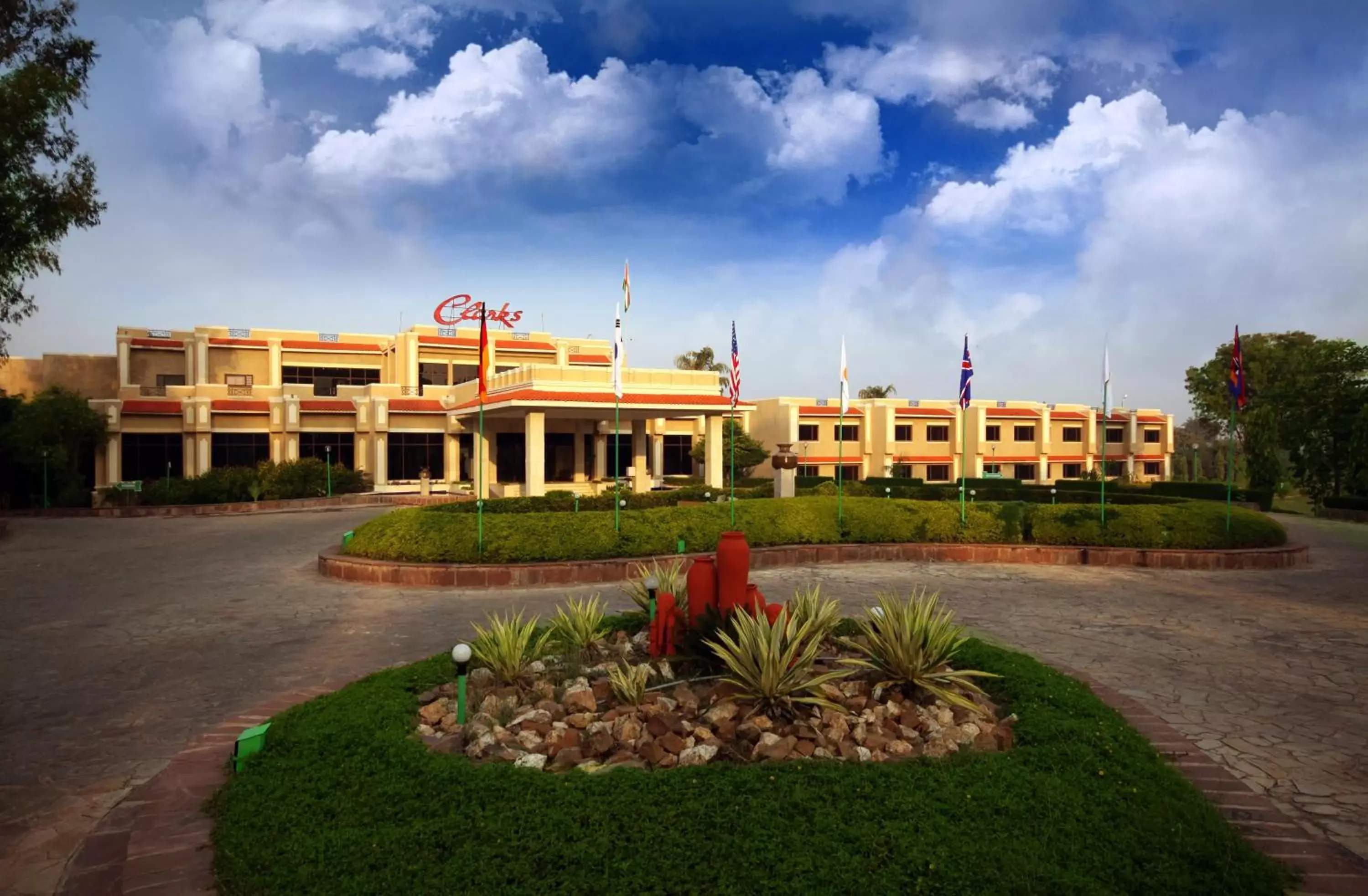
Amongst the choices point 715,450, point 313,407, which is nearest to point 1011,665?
point 715,450

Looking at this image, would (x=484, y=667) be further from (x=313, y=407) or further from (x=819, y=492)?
(x=313, y=407)

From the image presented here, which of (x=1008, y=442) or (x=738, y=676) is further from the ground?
(x=1008, y=442)

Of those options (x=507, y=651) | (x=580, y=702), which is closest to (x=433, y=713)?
(x=507, y=651)

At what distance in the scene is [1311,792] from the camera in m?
4.83

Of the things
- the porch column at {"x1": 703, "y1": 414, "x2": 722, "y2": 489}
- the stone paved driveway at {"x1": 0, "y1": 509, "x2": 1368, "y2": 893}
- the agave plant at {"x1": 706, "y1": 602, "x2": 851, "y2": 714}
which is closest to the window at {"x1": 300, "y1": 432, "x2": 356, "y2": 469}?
the porch column at {"x1": 703, "y1": 414, "x2": 722, "y2": 489}

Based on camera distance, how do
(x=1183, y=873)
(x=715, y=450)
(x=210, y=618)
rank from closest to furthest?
(x=1183, y=873), (x=210, y=618), (x=715, y=450)

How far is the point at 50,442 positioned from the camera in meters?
26.9

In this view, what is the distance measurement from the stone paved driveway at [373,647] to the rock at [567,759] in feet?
8.38

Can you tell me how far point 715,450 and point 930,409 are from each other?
2277 cm

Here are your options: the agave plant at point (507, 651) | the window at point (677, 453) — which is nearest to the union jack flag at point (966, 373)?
the agave plant at point (507, 651)

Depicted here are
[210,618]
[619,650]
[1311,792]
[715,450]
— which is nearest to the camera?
[1311,792]

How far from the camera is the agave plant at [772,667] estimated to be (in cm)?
516

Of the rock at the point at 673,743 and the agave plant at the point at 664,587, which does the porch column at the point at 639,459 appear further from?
the rock at the point at 673,743

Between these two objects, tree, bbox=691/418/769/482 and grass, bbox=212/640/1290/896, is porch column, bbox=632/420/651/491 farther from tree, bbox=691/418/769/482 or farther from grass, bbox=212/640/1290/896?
grass, bbox=212/640/1290/896
